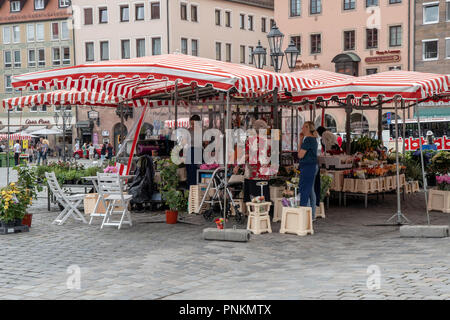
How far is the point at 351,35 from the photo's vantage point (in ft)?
169

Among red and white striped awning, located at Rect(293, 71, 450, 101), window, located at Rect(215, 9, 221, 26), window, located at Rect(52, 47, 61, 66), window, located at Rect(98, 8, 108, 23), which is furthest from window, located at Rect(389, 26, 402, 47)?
red and white striped awning, located at Rect(293, 71, 450, 101)

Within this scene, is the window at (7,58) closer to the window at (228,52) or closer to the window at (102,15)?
the window at (102,15)

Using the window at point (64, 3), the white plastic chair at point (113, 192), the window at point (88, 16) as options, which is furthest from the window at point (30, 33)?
the white plastic chair at point (113, 192)

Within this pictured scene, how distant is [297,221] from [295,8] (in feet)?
145

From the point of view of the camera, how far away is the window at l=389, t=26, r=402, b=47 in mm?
49219

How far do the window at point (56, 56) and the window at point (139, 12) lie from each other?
10236 mm

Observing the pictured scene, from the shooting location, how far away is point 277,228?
1220cm

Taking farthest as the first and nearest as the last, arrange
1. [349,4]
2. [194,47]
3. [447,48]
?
[194,47] < [349,4] < [447,48]

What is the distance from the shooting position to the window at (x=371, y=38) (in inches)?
1980

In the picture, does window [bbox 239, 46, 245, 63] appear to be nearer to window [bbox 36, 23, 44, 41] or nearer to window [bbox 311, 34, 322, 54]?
window [bbox 311, 34, 322, 54]

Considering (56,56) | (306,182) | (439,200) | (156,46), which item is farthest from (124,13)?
(306,182)

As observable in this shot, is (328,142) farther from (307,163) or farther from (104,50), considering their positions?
(104,50)

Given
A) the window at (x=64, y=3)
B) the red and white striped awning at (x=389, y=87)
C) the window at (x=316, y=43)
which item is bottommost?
the red and white striped awning at (x=389, y=87)
